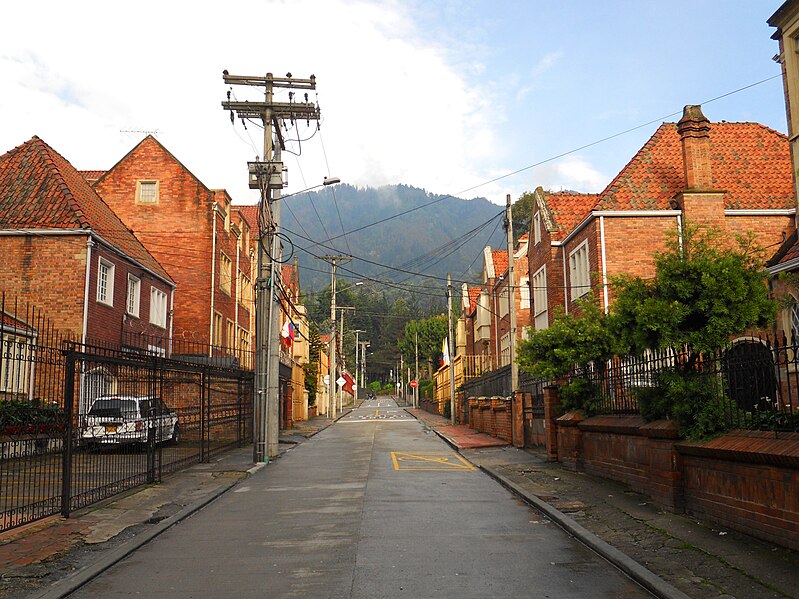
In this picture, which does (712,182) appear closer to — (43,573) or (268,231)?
(268,231)

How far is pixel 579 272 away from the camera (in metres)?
27.3

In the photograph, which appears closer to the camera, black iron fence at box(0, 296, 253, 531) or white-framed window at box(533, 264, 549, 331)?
black iron fence at box(0, 296, 253, 531)

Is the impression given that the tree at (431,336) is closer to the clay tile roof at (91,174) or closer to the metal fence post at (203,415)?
the clay tile roof at (91,174)

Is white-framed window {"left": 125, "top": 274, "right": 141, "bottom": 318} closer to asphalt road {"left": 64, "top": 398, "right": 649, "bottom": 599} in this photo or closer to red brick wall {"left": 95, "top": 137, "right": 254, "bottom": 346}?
red brick wall {"left": 95, "top": 137, "right": 254, "bottom": 346}

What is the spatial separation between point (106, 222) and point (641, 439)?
2278cm

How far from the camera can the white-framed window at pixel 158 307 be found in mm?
30000

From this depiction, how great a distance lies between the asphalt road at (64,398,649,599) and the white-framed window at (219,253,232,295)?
2148 centimetres

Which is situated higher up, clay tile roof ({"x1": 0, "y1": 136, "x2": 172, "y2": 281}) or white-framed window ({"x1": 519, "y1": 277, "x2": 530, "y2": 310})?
clay tile roof ({"x1": 0, "y1": 136, "x2": 172, "y2": 281})

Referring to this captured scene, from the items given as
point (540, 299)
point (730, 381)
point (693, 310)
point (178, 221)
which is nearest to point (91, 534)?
point (730, 381)

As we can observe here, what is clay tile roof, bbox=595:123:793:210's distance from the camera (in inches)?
985

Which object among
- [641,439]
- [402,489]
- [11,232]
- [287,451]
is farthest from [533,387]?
[11,232]

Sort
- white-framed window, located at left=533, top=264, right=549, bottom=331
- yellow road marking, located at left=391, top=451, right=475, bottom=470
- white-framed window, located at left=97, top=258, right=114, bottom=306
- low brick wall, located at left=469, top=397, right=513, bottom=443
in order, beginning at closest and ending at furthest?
1. yellow road marking, located at left=391, top=451, right=475, bottom=470
2. white-framed window, located at left=97, top=258, right=114, bottom=306
3. low brick wall, located at left=469, top=397, right=513, bottom=443
4. white-framed window, located at left=533, top=264, right=549, bottom=331

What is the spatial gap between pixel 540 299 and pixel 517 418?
27.8 feet

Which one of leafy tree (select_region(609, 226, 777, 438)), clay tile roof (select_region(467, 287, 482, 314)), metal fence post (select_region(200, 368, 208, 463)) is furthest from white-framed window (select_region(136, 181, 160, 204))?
clay tile roof (select_region(467, 287, 482, 314))
